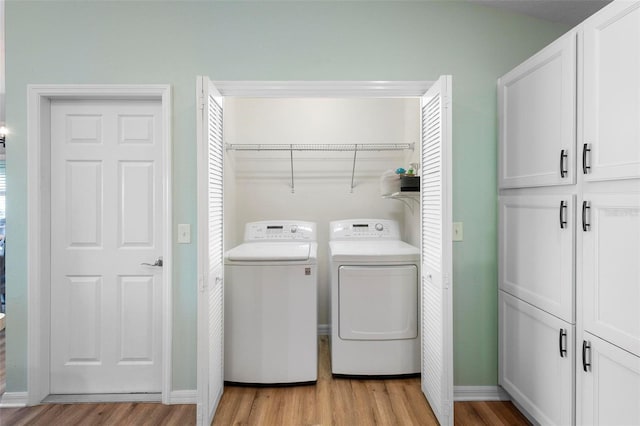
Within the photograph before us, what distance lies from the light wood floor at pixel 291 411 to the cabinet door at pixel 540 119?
54.7 inches

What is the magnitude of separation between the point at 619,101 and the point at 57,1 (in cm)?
298

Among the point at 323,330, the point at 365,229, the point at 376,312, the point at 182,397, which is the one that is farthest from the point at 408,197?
the point at 182,397

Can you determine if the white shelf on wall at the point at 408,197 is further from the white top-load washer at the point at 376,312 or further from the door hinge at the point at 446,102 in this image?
the door hinge at the point at 446,102

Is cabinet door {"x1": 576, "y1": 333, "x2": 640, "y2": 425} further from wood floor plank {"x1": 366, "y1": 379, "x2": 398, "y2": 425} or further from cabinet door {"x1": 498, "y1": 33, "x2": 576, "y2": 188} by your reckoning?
wood floor plank {"x1": 366, "y1": 379, "x2": 398, "y2": 425}

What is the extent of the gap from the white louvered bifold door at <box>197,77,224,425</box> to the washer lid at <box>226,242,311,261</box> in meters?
0.24

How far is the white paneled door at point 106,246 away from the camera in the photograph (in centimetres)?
224

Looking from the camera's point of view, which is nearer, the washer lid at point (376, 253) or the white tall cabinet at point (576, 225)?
the white tall cabinet at point (576, 225)

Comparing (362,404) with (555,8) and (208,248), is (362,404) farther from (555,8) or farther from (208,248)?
(555,8)

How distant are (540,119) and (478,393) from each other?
167 cm

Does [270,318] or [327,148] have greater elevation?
[327,148]

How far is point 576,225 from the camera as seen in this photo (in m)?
1.57

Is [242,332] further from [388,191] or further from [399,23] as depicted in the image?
[399,23]

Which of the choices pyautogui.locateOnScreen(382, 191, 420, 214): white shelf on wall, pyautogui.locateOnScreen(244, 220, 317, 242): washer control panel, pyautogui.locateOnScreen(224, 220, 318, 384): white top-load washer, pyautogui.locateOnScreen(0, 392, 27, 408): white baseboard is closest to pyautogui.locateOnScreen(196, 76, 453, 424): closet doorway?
pyautogui.locateOnScreen(224, 220, 318, 384): white top-load washer

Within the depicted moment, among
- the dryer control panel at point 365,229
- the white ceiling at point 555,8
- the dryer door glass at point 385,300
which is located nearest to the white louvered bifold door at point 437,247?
the dryer door glass at point 385,300
